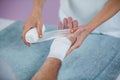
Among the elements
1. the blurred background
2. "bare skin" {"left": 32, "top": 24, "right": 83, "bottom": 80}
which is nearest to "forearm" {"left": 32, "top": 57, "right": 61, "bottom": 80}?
"bare skin" {"left": 32, "top": 24, "right": 83, "bottom": 80}

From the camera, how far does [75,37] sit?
2.45 feet

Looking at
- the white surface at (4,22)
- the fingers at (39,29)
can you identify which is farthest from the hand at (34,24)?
the white surface at (4,22)

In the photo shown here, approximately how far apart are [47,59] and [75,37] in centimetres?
11

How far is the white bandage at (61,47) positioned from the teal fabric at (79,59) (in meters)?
0.03

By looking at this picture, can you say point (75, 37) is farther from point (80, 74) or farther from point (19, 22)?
point (19, 22)

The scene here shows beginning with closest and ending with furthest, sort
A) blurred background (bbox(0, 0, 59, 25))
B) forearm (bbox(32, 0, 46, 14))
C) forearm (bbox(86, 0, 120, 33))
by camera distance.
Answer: forearm (bbox(86, 0, 120, 33)), forearm (bbox(32, 0, 46, 14)), blurred background (bbox(0, 0, 59, 25))

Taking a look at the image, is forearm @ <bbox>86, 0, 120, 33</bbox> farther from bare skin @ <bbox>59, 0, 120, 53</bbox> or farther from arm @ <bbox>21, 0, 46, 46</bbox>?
arm @ <bbox>21, 0, 46, 46</bbox>

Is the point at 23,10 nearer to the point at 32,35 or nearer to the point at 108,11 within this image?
the point at 32,35

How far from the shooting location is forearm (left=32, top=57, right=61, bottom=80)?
0.74m

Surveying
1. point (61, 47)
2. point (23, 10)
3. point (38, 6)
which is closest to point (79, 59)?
point (61, 47)

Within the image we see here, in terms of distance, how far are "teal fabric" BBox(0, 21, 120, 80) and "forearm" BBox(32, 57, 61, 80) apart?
2 cm

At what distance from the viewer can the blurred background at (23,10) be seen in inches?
41.0

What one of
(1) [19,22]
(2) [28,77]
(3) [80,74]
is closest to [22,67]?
(2) [28,77]

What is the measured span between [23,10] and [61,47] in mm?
350
